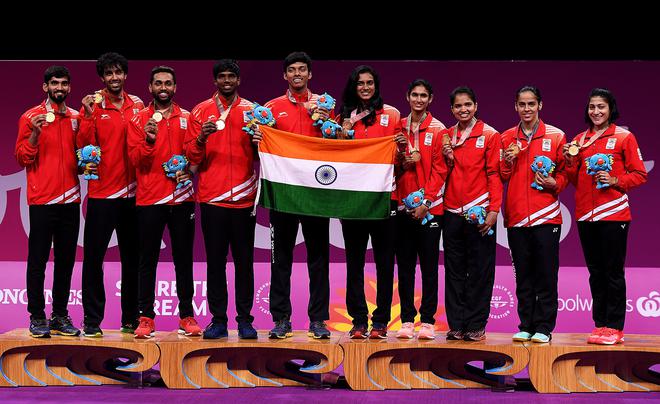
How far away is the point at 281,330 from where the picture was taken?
6.43 metres

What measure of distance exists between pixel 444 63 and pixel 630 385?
363cm

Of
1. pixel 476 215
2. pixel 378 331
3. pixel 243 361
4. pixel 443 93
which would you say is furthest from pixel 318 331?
pixel 443 93

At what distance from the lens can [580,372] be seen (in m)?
6.34

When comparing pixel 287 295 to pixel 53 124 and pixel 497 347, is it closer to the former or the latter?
pixel 497 347

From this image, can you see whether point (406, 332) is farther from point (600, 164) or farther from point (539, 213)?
point (600, 164)

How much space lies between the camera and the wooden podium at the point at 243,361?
626 centimetres

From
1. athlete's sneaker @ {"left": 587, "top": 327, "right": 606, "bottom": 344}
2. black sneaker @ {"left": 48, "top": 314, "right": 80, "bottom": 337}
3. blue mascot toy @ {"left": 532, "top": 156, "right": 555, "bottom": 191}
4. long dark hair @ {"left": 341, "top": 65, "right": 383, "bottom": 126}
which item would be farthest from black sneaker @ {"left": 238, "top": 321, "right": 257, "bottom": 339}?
athlete's sneaker @ {"left": 587, "top": 327, "right": 606, "bottom": 344}

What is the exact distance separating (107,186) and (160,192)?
46cm

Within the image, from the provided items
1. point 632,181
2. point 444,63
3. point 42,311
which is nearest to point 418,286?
point 444,63

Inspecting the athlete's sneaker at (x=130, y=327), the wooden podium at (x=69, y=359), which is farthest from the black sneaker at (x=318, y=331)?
the athlete's sneaker at (x=130, y=327)

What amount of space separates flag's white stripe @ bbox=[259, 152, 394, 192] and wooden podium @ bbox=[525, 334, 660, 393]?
60.9 inches

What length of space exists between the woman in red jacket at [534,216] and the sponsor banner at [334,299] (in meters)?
1.97

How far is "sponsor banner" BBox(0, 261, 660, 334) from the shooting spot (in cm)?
831

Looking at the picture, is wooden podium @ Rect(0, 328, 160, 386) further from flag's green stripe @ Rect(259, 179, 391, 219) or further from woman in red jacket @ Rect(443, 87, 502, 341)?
woman in red jacket @ Rect(443, 87, 502, 341)
